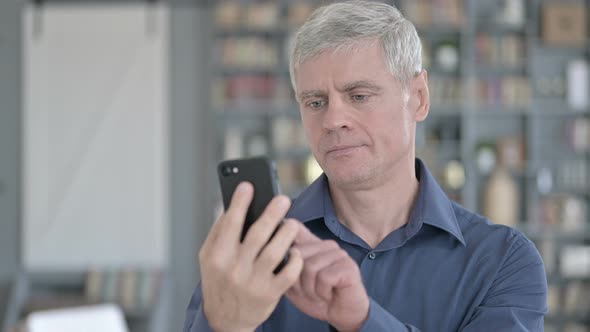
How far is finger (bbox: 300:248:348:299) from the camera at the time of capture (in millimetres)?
1017

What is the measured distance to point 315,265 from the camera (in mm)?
1017

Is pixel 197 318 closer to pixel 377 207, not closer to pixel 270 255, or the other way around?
pixel 270 255

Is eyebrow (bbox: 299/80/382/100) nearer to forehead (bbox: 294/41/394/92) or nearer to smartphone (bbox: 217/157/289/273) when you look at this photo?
forehead (bbox: 294/41/394/92)

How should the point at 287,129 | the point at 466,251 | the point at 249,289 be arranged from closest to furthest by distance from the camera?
the point at 249,289 < the point at 466,251 < the point at 287,129

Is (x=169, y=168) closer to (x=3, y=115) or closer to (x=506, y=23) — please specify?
(x=3, y=115)

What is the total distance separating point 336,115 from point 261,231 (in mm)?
399

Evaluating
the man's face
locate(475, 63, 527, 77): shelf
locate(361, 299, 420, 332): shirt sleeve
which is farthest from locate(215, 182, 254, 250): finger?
locate(475, 63, 527, 77): shelf

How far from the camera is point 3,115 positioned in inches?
250

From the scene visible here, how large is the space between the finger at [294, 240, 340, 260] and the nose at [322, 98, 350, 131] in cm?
29

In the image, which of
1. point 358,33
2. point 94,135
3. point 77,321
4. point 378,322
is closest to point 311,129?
point 358,33

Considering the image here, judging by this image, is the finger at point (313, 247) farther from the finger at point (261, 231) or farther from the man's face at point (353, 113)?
the man's face at point (353, 113)

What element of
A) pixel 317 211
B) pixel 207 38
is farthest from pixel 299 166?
pixel 317 211

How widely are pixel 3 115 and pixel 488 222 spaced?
18.6 ft

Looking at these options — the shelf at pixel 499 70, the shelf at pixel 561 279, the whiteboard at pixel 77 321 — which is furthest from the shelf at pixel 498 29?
the whiteboard at pixel 77 321
